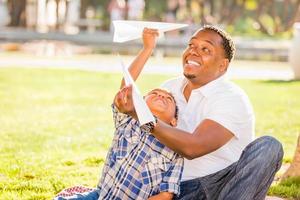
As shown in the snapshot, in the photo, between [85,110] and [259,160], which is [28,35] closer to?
[85,110]

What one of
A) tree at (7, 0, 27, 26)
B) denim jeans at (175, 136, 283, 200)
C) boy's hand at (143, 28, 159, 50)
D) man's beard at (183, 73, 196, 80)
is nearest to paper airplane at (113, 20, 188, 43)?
boy's hand at (143, 28, 159, 50)

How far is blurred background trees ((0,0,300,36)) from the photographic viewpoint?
2958 cm

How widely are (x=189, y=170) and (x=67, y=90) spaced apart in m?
7.78

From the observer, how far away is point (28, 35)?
24.4 m

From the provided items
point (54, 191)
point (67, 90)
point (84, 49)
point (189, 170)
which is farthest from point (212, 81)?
point (84, 49)

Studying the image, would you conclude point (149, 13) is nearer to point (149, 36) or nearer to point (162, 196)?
point (149, 36)

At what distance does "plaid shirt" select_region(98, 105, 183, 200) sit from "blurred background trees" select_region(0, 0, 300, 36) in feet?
72.9

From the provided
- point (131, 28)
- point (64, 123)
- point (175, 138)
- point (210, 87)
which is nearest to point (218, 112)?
point (210, 87)

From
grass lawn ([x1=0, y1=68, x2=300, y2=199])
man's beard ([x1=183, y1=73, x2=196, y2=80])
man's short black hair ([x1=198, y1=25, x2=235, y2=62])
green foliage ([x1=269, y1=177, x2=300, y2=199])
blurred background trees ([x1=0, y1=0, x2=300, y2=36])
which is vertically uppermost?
man's short black hair ([x1=198, y1=25, x2=235, y2=62])

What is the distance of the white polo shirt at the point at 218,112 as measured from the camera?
350 cm

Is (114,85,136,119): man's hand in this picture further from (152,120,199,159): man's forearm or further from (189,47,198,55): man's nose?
(189,47,198,55): man's nose

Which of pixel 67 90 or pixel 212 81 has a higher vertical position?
pixel 212 81

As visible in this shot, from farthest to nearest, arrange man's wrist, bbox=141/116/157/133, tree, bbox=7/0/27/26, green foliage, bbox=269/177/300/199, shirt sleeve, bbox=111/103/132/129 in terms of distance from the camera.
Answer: tree, bbox=7/0/27/26 < green foliage, bbox=269/177/300/199 < shirt sleeve, bbox=111/103/132/129 < man's wrist, bbox=141/116/157/133

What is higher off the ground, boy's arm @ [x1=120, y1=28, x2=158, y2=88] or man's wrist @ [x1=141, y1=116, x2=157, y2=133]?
boy's arm @ [x1=120, y1=28, x2=158, y2=88]
